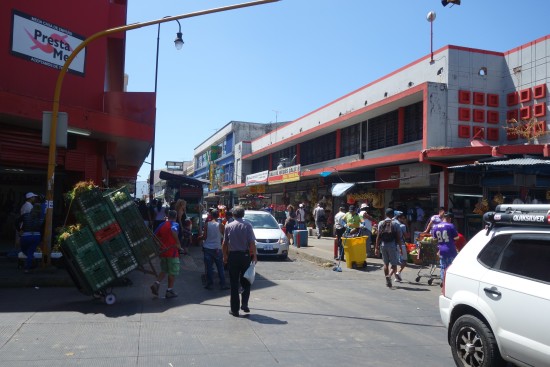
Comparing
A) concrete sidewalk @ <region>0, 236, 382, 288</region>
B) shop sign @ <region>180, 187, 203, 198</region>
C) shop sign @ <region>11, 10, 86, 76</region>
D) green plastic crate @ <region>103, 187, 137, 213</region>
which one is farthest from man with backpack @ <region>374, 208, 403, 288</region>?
shop sign @ <region>180, 187, 203, 198</region>

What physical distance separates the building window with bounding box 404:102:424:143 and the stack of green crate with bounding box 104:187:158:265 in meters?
13.4

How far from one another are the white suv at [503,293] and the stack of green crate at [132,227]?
5.37 metres

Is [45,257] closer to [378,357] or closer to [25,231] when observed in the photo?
[25,231]

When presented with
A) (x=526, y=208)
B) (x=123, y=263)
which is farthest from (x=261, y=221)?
(x=526, y=208)

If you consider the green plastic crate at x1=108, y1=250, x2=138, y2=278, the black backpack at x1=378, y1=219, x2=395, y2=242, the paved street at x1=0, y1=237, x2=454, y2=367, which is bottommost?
the paved street at x1=0, y1=237, x2=454, y2=367

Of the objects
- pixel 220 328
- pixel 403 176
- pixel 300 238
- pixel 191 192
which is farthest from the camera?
pixel 191 192

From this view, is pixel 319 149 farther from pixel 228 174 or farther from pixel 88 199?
pixel 88 199

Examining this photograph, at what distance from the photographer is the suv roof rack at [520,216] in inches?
185

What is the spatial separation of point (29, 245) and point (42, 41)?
5641 millimetres

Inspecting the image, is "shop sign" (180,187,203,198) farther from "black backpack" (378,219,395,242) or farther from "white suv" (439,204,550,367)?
"white suv" (439,204,550,367)

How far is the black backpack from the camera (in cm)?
1130

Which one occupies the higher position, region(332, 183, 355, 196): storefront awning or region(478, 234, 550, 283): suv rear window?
region(332, 183, 355, 196): storefront awning

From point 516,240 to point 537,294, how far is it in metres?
0.71

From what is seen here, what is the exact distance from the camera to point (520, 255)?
488 centimetres
